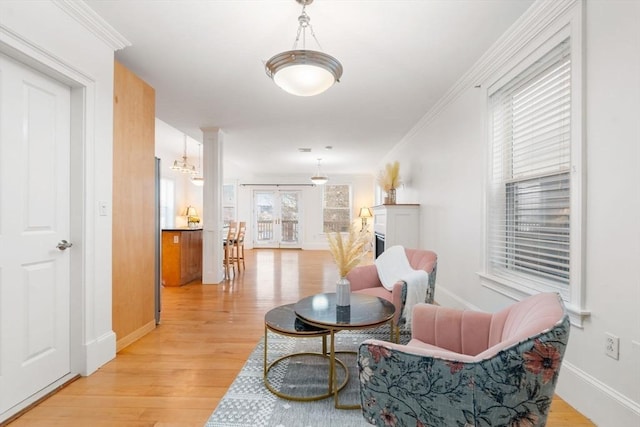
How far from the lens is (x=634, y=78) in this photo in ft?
4.98

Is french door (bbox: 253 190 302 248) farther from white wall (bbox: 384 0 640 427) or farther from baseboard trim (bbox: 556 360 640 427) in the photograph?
baseboard trim (bbox: 556 360 640 427)

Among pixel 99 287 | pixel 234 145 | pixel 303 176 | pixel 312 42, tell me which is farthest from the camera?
pixel 303 176

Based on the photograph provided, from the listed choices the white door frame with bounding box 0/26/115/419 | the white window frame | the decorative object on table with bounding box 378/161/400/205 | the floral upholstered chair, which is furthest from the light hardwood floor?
Result: the decorative object on table with bounding box 378/161/400/205

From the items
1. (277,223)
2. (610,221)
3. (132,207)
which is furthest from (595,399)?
(277,223)

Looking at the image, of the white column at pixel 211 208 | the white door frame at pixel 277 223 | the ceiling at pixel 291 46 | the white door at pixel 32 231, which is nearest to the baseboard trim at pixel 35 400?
the white door at pixel 32 231

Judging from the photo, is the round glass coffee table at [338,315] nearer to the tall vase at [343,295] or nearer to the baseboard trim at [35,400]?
the tall vase at [343,295]

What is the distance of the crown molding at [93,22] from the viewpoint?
6.75ft

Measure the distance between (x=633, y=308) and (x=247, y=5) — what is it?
285 centimetres

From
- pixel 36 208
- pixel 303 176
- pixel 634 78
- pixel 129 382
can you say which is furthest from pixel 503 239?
pixel 303 176

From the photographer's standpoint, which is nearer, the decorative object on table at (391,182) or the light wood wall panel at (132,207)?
the light wood wall panel at (132,207)

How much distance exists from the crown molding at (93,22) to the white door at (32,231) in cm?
48

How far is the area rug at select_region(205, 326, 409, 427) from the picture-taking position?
5.73 feet

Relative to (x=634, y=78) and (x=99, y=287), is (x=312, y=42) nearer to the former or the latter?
(x=634, y=78)

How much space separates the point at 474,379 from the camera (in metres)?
1.06
